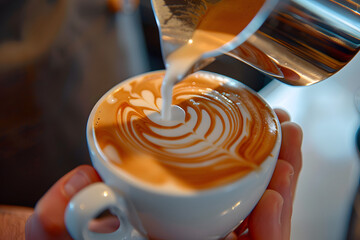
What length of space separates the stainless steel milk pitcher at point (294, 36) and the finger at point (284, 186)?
0.19m

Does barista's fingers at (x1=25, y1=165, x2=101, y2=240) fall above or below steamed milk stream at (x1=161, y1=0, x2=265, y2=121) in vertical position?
below

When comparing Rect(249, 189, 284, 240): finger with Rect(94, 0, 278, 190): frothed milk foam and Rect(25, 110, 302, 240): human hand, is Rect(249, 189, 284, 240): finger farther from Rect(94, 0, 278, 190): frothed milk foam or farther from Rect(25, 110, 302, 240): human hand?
Rect(94, 0, 278, 190): frothed milk foam

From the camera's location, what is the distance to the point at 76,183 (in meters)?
0.59

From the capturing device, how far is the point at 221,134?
1.98ft

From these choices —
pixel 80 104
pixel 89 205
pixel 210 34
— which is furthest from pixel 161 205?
pixel 80 104

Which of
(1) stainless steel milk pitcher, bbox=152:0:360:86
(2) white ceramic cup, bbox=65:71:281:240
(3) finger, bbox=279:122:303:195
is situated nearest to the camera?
(2) white ceramic cup, bbox=65:71:281:240

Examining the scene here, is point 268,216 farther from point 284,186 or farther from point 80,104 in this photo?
point 80,104

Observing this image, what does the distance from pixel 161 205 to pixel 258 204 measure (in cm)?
25

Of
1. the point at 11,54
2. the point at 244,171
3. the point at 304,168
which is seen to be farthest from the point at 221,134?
the point at 11,54

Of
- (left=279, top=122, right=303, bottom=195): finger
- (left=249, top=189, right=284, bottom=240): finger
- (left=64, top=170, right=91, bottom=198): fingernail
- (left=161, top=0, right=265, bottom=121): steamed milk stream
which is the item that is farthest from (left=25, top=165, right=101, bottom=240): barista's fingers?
(left=279, top=122, right=303, bottom=195): finger

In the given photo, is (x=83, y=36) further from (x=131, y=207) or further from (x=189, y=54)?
(x=131, y=207)

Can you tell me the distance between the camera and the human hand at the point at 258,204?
1.84ft

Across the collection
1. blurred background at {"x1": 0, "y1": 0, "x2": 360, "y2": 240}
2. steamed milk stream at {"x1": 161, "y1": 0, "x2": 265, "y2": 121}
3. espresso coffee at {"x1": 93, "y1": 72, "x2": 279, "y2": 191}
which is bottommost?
blurred background at {"x1": 0, "y1": 0, "x2": 360, "y2": 240}

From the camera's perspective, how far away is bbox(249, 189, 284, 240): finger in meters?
0.61
